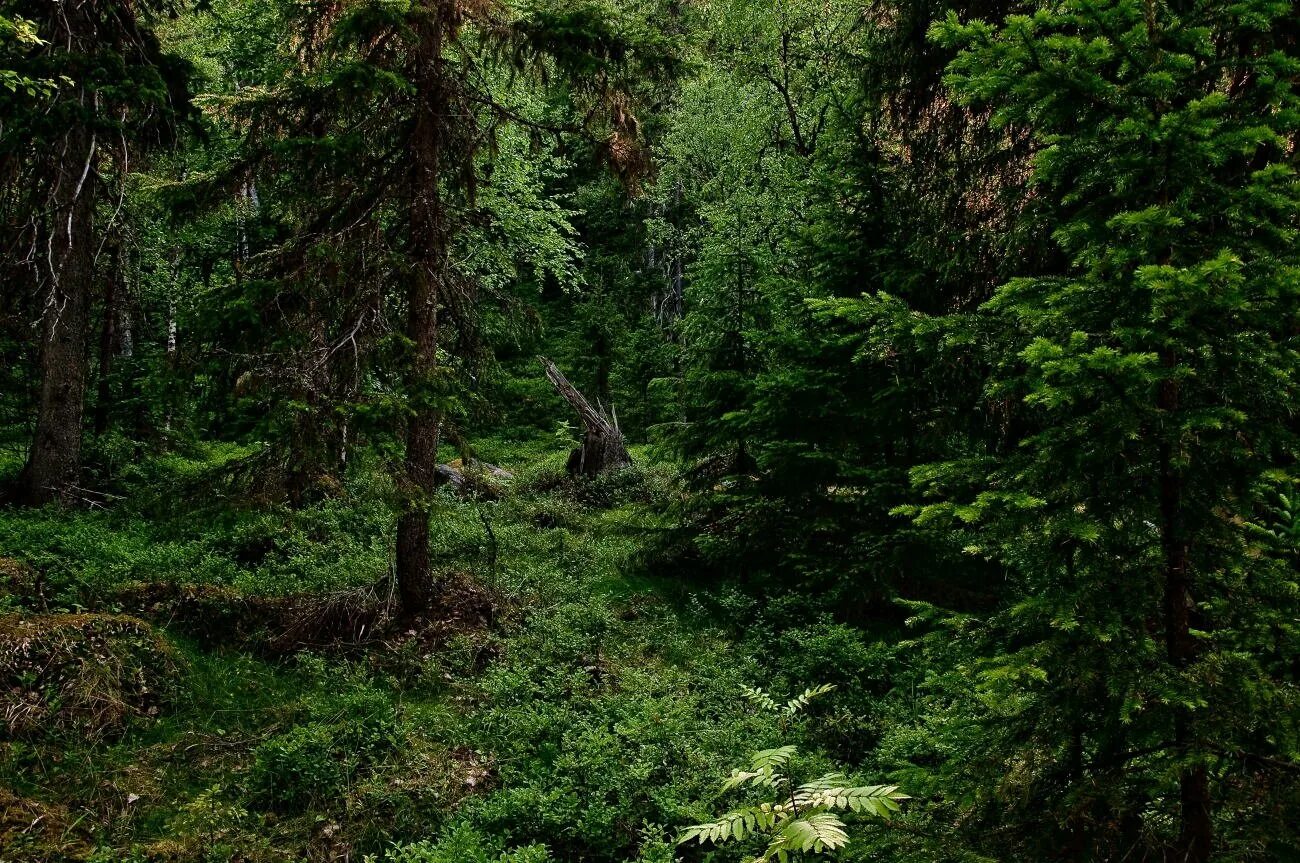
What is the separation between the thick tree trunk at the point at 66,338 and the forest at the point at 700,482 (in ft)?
0.20

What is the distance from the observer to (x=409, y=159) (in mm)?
7812

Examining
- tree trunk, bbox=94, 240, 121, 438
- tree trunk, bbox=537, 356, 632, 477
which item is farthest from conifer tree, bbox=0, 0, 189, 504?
tree trunk, bbox=537, 356, 632, 477

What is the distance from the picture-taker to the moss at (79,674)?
5.48 meters

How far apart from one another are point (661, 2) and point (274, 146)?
94.2 feet

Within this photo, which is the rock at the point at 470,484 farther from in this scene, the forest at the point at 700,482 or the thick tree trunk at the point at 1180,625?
the thick tree trunk at the point at 1180,625

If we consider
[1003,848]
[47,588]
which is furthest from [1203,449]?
[47,588]

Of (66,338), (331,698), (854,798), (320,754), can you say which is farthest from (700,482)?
(66,338)

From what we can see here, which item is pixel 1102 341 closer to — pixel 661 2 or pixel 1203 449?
pixel 1203 449

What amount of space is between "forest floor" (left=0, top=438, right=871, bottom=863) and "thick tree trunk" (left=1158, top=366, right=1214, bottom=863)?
2.74 meters

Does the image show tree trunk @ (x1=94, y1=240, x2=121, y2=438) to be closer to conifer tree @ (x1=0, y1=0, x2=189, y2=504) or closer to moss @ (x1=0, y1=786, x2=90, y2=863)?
conifer tree @ (x1=0, y1=0, x2=189, y2=504)

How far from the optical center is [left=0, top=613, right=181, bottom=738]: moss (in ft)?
18.0

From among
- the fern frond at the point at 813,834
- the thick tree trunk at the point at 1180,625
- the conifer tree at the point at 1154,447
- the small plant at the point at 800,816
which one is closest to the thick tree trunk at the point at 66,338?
the small plant at the point at 800,816

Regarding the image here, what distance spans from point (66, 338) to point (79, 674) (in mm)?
7560

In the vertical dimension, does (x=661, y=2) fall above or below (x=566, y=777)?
above
